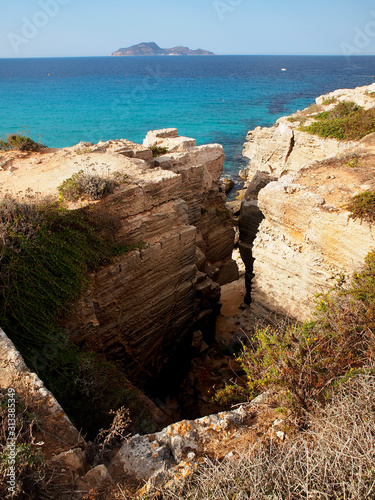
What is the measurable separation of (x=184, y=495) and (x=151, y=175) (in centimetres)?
621

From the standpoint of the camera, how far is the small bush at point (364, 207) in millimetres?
5559

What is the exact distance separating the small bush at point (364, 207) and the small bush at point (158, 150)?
649cm

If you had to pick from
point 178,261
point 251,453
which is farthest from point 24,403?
point 178,261

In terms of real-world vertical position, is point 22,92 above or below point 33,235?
above

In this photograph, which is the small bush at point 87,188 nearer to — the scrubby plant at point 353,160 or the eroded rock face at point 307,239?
the eroded rock face at point 307,239

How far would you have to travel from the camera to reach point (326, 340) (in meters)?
4.24

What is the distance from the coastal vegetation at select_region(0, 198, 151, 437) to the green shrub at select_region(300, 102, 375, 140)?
1067 cm

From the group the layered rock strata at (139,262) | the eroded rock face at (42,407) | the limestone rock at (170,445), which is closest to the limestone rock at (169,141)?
the layered rock strata at (139,262)

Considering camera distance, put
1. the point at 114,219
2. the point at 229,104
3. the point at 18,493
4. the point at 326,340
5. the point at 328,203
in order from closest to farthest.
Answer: the point at 18,493 → the point at 326,340 → the point at 328,203 → the point at 114,219 → the point at 229,104

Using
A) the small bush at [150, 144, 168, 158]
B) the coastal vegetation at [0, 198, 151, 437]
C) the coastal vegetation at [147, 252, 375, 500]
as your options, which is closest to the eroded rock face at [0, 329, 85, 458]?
the coastal vegetation at [147, 252, 375, 500]

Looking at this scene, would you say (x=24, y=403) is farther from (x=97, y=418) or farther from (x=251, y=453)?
(x=251, y=453)

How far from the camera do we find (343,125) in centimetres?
1316

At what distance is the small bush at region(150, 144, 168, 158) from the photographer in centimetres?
1059

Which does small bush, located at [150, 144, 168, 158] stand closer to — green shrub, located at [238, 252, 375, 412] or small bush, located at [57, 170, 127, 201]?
small bush, located at [57, 170, 127, 201]
